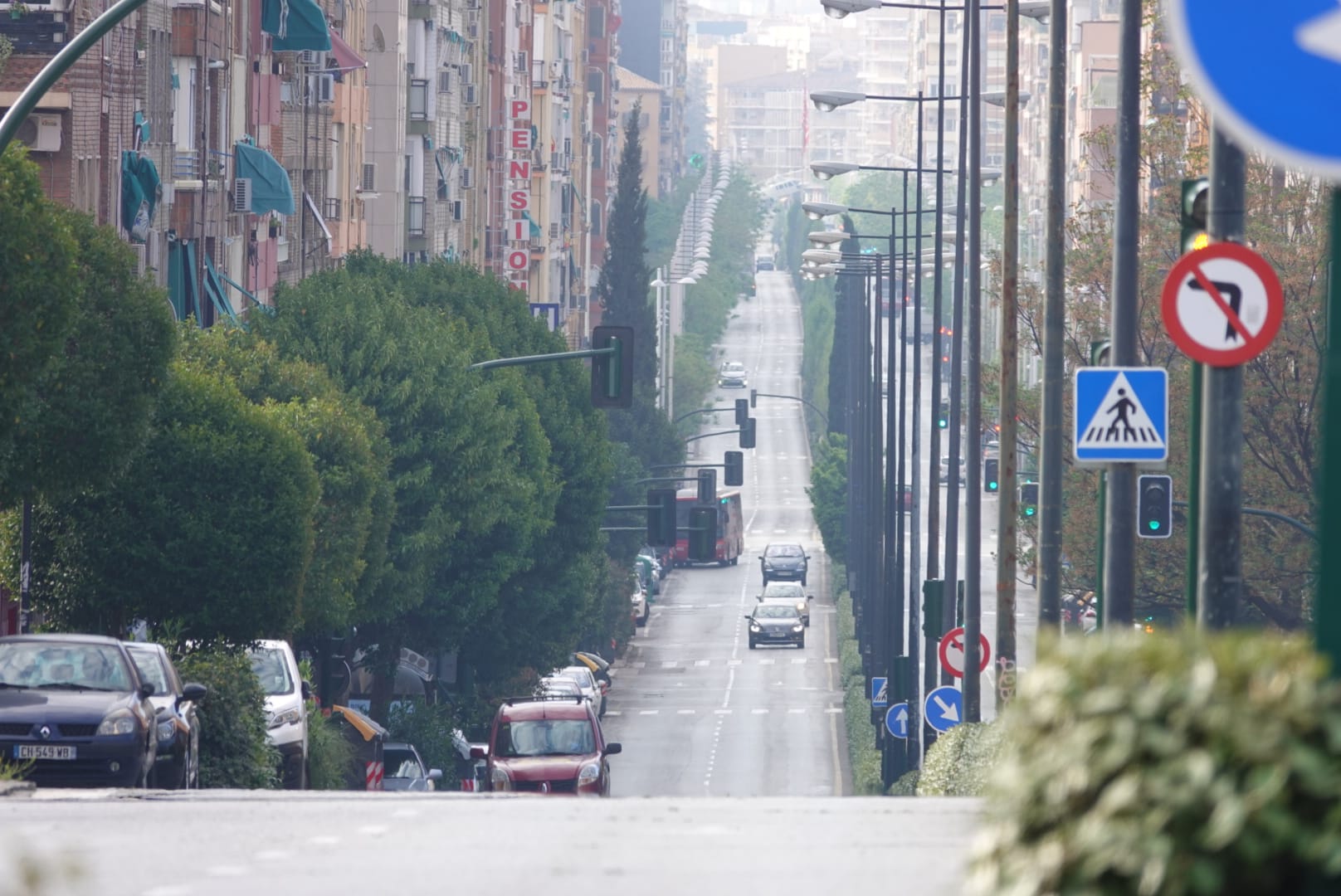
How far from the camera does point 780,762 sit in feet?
171

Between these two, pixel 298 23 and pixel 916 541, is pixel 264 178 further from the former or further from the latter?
pixel 916 541

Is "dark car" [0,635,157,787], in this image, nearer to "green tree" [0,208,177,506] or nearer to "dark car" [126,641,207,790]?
"dark car" [126,641,207,790]

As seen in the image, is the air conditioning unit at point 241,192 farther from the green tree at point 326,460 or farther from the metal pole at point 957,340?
the metal pole at point 957,340

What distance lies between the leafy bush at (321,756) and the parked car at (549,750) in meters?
2.97

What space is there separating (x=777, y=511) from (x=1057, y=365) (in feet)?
317

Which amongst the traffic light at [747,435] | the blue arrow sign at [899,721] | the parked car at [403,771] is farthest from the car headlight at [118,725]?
the traffic light at [747,435]

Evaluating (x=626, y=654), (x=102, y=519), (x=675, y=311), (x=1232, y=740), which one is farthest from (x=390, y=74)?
(x=675, y=311)

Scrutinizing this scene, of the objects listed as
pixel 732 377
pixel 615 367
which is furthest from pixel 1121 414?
pixel 732 377

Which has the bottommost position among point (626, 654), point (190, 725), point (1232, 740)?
point (626, 654)

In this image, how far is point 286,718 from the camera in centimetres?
2531

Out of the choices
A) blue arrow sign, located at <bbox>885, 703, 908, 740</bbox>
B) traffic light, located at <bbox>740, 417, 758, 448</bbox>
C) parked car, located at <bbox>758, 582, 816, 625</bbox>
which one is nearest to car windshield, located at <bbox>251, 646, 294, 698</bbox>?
blue arrow sign, located at <bbox>885, 703, 908, 740</bbox>

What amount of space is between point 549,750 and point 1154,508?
12453 mm

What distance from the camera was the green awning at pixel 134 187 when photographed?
37969 millimetres

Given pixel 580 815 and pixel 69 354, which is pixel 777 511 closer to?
pixel 69 354
